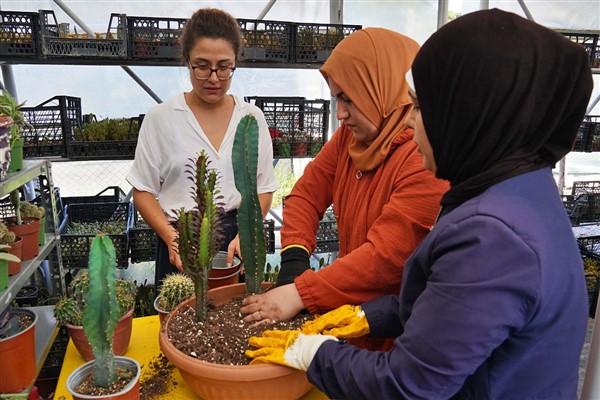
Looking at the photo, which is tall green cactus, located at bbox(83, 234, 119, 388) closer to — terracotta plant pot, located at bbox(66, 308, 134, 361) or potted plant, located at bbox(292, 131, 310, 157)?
terracotta plant pot, located at bbox(66, 308, 134, 361)

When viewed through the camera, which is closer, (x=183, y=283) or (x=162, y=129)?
(x=183, y=283)

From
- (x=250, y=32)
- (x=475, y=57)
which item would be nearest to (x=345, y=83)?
(x=475, y=57)

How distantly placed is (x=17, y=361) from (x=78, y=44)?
1.83 meters

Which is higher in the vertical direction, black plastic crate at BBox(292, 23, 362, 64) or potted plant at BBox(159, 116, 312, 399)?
black plastic crate at BBox(292, 23, 362, 64)

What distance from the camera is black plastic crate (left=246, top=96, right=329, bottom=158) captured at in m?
3.00

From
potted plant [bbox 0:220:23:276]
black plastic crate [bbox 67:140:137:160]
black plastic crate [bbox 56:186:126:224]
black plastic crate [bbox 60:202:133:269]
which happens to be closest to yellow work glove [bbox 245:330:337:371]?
potted plant [bbox 0:220:23:276]

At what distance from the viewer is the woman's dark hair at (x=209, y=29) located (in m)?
1.60

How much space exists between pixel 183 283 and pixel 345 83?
0.70 m

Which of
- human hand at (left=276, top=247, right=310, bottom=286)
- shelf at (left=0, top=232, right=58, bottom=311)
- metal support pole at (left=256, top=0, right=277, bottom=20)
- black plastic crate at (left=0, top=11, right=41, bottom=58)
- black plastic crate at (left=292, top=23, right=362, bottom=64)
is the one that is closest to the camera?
human hand at (left=276, top=247, right=310, bottom=286)

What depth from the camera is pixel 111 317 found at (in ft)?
2.76

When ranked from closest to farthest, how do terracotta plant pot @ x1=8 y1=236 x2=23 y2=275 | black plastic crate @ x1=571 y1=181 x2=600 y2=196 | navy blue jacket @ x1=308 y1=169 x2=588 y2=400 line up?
navy blue jacket @ x1=308 y1=169 x2=588 y2=400 < terracotta plant pot @ x1=8 y1=236 x2=23 y2=275 < black plastic crate @ x1=571 y1=181 x2=600 y2=196

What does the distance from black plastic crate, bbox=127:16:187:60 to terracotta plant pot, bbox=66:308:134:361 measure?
73.7 inches

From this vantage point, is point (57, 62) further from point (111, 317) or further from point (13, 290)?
point (111, 317)

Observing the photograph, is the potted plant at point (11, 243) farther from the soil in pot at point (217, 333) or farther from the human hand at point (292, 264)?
the human hand at point (292, 264)
